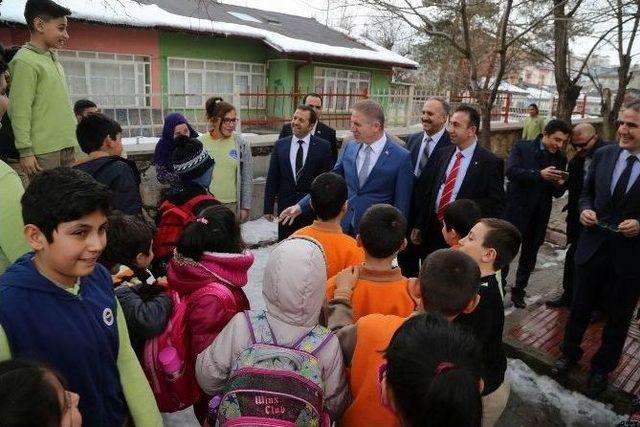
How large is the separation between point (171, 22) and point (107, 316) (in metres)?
12.2

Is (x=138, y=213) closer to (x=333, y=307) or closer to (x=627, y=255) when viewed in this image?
(x=333, y=307)

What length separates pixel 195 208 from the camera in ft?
9.54

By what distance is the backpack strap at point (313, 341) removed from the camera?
4.70 ft

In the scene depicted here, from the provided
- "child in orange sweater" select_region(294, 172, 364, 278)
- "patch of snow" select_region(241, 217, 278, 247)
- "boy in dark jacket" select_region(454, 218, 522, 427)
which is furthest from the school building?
"boy in dark jacket" select_region(454, 218, 522, 427)

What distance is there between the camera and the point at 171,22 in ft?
38.5

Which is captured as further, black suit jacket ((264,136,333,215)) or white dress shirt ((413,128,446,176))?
black suit jacket ((264,136,333,215))

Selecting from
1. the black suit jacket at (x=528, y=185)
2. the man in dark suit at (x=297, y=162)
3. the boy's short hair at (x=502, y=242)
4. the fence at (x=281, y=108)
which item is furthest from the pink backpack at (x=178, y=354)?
the fence at (x=281, y=108)

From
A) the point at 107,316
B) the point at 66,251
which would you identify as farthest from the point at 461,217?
the point at 66,251

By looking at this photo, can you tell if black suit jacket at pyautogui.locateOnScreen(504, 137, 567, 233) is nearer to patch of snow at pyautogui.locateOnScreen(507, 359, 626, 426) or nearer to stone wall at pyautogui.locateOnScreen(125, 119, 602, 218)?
patch of snow at pyautogui.locateOnScreen(507, 359, 626, 426)

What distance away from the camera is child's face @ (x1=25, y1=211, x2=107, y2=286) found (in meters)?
1.30

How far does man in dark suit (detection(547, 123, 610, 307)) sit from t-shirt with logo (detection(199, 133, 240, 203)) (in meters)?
3.35

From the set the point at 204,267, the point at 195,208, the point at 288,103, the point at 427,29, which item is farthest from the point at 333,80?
the point at 204,267

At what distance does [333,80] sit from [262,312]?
1654 centimetres

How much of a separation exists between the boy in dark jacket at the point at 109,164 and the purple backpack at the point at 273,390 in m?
1.51
